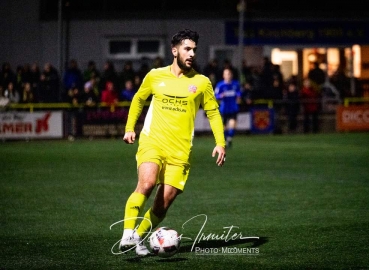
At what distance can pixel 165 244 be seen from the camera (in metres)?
7.71

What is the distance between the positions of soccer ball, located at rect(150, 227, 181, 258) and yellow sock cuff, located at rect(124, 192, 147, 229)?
253 millimetres

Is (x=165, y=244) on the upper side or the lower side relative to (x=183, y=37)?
lower

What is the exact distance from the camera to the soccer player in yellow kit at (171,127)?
799cm

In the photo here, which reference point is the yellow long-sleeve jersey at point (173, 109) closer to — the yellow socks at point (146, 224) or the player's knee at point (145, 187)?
the player's knee at point (145, 187)

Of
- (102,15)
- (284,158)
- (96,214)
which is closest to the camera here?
(96,214)

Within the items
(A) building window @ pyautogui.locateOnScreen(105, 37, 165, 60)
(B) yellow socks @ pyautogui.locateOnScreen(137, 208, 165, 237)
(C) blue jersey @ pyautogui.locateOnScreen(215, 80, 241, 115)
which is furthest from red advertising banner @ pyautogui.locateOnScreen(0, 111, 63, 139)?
(B) yellow socks @ pyautogui.locateOnScreen(137, 208, 165, 237)

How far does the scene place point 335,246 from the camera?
8562 mm

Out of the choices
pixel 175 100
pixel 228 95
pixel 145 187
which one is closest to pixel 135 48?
pixel 228 95

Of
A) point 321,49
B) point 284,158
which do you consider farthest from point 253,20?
point 284,158

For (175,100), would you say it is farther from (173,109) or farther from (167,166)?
(167,166)

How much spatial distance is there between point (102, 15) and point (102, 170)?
55.4 ft

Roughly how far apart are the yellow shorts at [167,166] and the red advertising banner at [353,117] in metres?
21.7

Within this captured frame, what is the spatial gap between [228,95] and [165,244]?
1585cm

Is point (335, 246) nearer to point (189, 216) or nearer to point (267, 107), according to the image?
point (189, 216)
